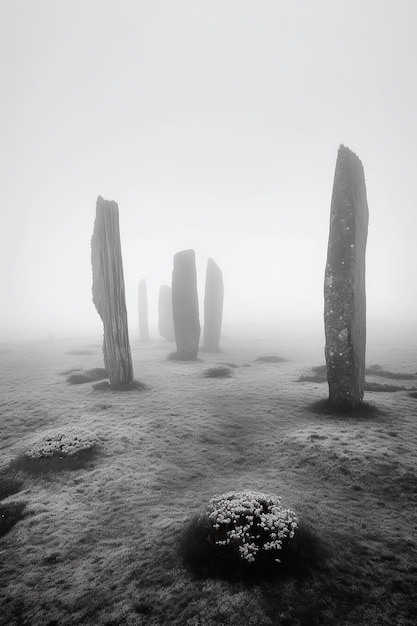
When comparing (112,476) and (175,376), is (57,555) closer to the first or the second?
(112,476)

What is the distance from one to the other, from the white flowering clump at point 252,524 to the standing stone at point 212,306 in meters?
24.1

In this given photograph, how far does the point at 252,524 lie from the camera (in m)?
5.30

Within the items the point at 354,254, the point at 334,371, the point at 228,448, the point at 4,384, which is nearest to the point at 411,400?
the point at 334,371

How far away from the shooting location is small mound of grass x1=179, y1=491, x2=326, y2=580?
15.9ft

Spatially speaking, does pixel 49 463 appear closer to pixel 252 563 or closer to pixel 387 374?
pixel 252 563

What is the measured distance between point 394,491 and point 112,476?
6237mm

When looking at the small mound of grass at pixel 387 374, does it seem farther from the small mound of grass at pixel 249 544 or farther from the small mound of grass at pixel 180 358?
the small mound of grass at pixel 249 544

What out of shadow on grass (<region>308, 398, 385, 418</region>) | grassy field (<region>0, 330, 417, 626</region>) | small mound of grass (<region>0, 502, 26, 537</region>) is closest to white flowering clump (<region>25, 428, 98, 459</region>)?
grassy field (<region>0, 330, 417, 626</region>)

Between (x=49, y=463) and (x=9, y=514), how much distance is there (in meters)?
1.95

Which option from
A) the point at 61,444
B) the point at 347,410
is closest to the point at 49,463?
the point at 61,444

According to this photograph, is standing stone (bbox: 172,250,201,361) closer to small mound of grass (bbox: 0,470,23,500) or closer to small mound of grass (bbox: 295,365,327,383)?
small mound of grass (bbox: 295,365,327,383)

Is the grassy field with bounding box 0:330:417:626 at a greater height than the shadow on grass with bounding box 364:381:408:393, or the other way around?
the shadow on grass with bounding box 364:381:408:393

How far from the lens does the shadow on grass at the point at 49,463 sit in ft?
28.3

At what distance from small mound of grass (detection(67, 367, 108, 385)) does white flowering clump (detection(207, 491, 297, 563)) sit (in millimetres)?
13361
